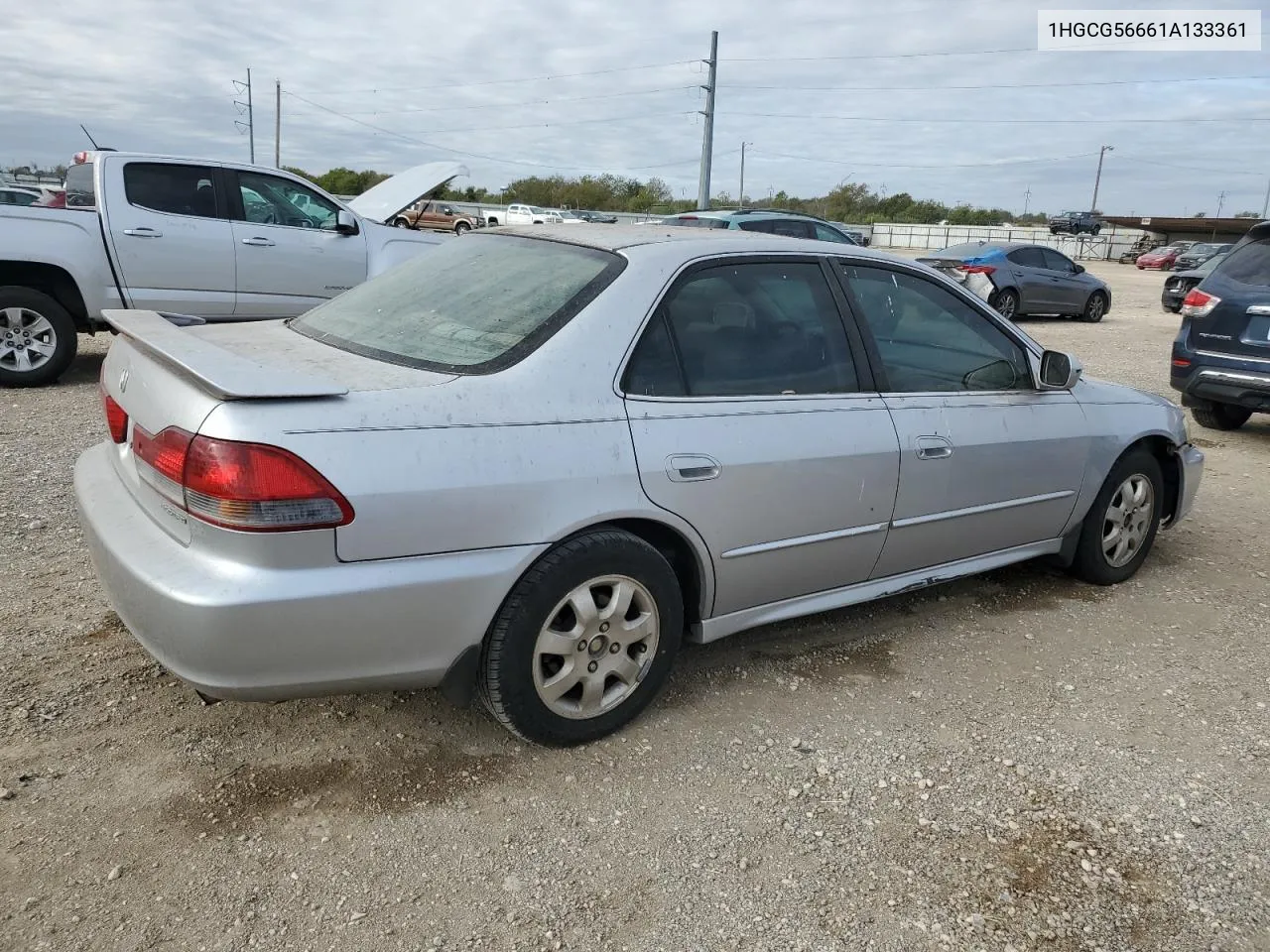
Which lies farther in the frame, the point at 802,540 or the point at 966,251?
the point at 966,251

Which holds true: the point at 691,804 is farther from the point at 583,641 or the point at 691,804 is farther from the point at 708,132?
the point at 708,132

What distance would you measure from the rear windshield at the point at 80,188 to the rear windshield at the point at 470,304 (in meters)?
5.45

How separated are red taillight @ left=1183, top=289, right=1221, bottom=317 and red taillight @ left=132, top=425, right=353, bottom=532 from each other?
723 cm

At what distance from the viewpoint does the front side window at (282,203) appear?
8.09 meters

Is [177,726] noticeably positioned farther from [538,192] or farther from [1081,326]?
[538,192]

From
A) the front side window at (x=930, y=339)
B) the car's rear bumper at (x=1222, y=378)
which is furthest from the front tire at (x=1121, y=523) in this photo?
the car's rear bumper at (x=1222, y=378)

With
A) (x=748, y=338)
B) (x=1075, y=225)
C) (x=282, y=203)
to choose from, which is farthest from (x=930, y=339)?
(x=1075, y=225)

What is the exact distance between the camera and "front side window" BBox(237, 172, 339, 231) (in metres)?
8.09

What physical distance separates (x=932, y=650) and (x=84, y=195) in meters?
7.46

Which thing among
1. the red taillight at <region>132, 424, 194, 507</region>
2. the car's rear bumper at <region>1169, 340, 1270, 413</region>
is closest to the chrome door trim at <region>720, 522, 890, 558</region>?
the red taillight at <region>132, 424, 194, 507</region>

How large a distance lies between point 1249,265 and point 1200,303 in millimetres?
413

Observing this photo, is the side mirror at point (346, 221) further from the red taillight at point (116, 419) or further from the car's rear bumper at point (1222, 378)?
the car's rear bumper at point (1222, 378)

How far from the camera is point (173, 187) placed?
25.5 ft

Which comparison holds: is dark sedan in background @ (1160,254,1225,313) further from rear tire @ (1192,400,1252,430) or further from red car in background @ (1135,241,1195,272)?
red car in background @ (1135,241,1195,272)
